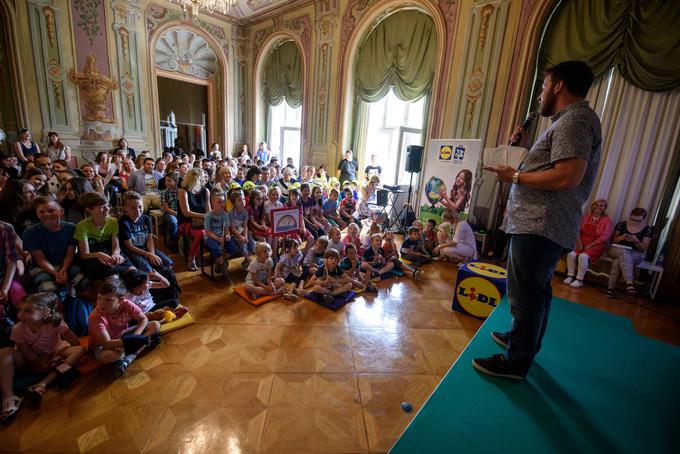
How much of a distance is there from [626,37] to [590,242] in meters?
2.64

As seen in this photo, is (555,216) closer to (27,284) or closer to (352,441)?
(352,441)

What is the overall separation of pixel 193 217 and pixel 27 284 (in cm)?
172

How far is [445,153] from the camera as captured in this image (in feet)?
17.4

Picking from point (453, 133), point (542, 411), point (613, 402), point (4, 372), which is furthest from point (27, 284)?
point (453, 133)

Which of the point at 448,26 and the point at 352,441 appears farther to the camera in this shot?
the point at 448,26

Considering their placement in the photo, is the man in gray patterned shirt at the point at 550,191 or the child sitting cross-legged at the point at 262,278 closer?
the man in gray patterned shirt at the point at 550,191

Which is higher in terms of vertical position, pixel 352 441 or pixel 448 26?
pixel 448 26

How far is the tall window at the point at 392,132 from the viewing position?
706cm

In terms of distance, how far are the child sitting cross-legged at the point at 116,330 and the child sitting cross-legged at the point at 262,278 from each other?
3.42ft

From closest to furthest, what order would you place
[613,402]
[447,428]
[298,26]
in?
[447,428] < [613,402] < [298,26]

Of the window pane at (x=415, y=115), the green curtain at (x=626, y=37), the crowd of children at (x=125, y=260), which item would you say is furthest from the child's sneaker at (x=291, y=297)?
the window pane at (x=415, y=115)

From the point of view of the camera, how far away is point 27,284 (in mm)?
2357

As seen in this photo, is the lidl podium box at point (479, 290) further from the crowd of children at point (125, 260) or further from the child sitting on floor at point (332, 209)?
the child sitting on floor at point (332, 209)

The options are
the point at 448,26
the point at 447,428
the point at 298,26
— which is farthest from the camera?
the point at 298,26
